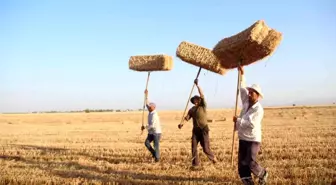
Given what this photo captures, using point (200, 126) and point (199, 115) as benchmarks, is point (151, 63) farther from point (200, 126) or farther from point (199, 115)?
point (200, 126)

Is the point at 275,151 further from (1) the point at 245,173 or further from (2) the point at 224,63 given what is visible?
(1) the point at 245,173

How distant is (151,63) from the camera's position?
1565 centimetres

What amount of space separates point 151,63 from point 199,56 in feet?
10.9

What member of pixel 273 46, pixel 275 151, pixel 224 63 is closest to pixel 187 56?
pixel 224 63

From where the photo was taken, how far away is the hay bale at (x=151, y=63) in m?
15.3

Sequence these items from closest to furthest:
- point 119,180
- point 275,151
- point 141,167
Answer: point 119,180 → point 141,167 → point 275,151

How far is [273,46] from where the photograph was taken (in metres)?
10.5

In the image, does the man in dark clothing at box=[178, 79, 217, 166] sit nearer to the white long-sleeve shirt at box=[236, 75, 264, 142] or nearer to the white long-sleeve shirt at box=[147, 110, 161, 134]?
the white long-sleeve shirt at box=[147, 110, 161, 134]

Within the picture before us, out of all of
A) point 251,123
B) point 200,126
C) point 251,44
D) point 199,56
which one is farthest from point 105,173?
point 251,44

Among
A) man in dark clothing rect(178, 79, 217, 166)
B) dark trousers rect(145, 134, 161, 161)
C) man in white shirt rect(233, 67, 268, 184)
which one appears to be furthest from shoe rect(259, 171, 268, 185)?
dark trousers rect(145, 134, 161, 161)

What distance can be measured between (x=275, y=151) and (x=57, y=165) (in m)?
7.27

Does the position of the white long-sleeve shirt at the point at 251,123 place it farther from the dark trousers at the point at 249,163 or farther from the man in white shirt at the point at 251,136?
the dark trousers at the point at 249,163

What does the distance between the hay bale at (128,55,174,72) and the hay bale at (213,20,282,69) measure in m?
3.77

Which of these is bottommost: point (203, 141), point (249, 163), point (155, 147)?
point (155, 147)
